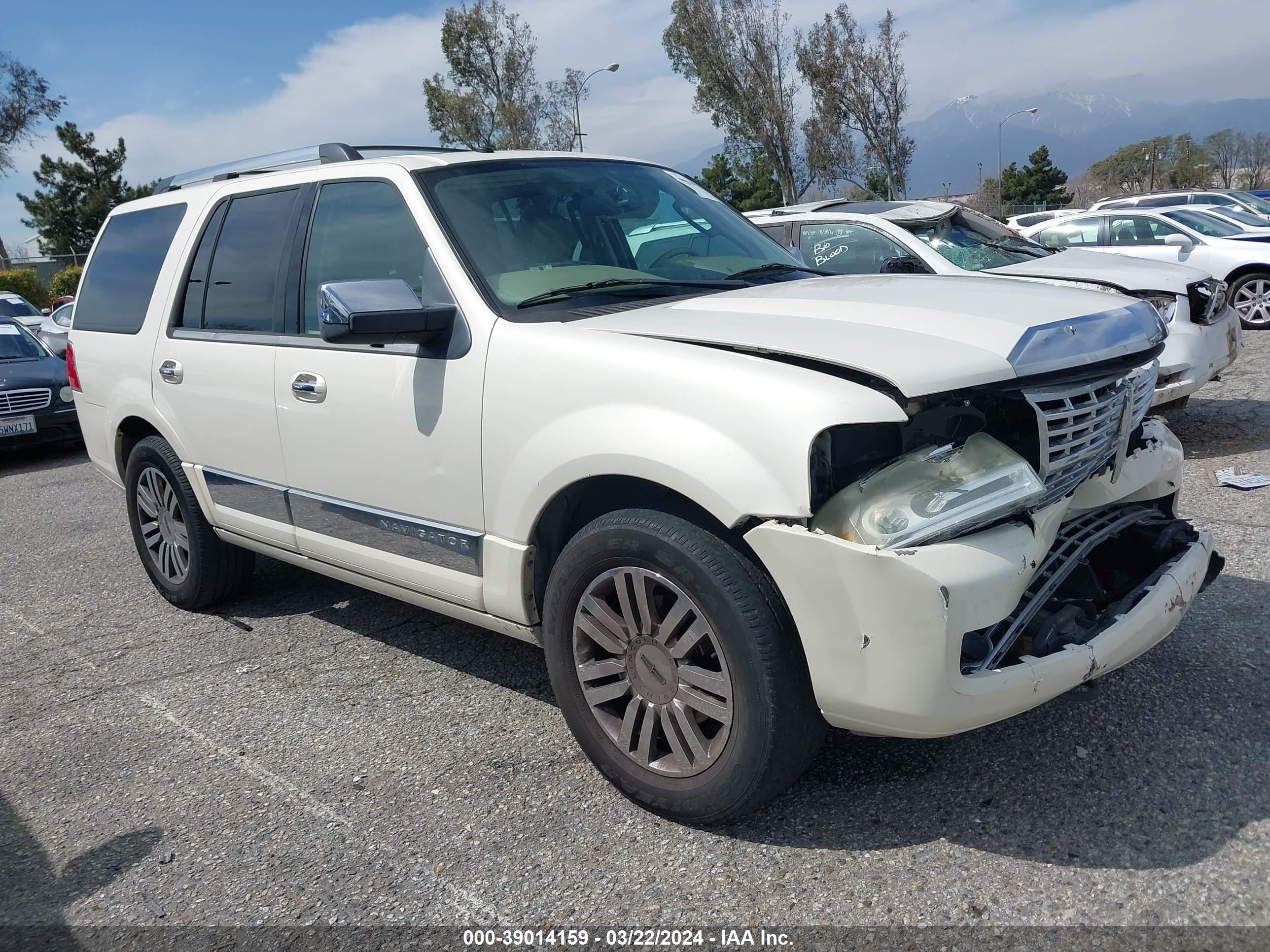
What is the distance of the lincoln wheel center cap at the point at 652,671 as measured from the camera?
2.76 metres

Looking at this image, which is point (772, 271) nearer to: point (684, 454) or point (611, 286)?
point (611, 286)

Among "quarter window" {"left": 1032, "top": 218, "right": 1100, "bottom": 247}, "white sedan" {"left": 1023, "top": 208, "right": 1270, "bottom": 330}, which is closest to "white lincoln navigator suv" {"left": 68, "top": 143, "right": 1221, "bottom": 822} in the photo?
"quarter window" {"left": 1032, "top": 218, "right": 1100, "bottom": 247}

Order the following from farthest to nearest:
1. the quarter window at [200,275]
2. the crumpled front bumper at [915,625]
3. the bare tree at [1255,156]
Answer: the bare tree at [1255,156]
the quarter window at [200,275]
the crumpled front bumper at [915,625]

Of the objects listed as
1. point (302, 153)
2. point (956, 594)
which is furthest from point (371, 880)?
point (302, 153)

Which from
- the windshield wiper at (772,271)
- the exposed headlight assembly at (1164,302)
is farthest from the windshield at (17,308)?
the exposed headlight assembly at (1164,302)

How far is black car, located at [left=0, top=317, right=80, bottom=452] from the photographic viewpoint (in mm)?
9852

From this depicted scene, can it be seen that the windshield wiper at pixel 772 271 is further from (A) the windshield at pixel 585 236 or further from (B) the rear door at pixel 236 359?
(B) the rear door at pixel 236 359

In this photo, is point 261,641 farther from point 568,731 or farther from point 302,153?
point 302,153

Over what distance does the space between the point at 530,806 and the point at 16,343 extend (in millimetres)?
10592

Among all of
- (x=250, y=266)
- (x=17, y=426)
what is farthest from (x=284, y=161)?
(x=17, y=426)

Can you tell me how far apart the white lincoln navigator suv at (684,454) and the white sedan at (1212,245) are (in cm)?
979

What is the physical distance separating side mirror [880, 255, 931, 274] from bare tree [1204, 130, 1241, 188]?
7113cm

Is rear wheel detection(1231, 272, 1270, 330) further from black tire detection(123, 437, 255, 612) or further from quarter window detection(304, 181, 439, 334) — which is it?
black tire detection(123, 437, 255, 612)

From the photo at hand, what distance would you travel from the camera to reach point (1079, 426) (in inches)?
105
